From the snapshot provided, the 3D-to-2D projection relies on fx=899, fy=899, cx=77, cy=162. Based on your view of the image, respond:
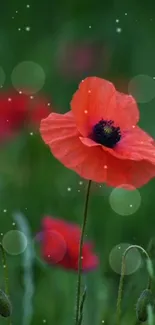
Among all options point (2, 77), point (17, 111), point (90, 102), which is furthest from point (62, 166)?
point (90, 102)

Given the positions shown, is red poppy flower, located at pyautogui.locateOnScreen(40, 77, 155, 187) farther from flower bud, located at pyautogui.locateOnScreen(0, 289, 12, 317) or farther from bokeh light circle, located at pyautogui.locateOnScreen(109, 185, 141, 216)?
bokeh light circle, located at pyautogui.locateOnScreen(109, 185, 141, 216)

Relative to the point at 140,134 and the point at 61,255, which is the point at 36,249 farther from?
the point at 140,134

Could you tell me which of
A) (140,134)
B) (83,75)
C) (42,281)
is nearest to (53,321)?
(42,281)

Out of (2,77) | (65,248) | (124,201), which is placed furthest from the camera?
(2,77)

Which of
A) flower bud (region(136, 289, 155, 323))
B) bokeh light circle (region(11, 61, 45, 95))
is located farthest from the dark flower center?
bokeh light circle (region(11, 61, 45, 95))

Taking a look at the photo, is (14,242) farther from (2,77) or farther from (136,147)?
(2,77)

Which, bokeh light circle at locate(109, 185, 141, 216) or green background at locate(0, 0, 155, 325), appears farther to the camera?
bokeh light circle at locate(109, 185, 141, 216)
